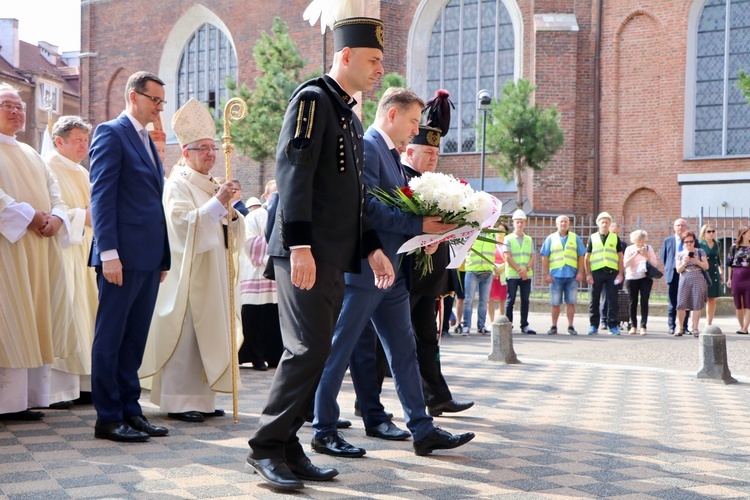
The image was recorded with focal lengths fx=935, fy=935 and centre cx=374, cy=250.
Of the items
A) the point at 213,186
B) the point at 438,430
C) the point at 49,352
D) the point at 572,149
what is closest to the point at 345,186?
the point at 438,430

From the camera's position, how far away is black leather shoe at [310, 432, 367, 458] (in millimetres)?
5375

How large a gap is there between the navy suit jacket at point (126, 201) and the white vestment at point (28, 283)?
2.73ft

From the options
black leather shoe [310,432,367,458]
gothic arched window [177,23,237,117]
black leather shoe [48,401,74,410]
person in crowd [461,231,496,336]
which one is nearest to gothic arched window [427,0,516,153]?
gothic arched window [177,23,237,117]

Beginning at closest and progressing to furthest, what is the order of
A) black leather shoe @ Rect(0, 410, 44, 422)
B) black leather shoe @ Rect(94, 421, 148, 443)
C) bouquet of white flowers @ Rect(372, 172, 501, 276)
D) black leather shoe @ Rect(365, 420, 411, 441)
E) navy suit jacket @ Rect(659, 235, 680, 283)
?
bouquet of white flowers @ Rect(372, 172, 501, 276), black leather shoe @ Rect(94, 421, 148, 443), black leather shoe @ Rect(365, 420, 411, 441), black leather shoe @ Rect(0, 410, 44, 422), navy suit jacket @ Rect(659, 235, 680, 283)

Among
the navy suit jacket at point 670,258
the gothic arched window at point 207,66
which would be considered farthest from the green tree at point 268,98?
the navy suit jacket at point 670,258

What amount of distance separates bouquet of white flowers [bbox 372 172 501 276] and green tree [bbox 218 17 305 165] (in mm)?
22392

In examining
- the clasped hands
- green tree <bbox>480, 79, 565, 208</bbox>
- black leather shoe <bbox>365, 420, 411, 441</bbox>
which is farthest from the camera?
green tree <bbox>480, 79, 565, 208</bbox>

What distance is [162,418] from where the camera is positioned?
22.4ft

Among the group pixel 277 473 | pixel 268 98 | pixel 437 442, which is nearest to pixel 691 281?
pixel 437 442

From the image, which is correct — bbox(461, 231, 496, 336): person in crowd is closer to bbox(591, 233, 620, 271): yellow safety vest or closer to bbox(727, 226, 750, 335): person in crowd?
bbox(591, 233, 620, 271): yellow safety vest

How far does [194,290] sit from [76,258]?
138 centimetres

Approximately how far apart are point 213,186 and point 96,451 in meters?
2.45

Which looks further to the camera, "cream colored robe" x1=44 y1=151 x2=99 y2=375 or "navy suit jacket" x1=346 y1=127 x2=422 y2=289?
"cream colored robe" x1=44 y1=151 x2=99 y2=375

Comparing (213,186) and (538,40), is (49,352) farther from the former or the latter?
(538,40)
